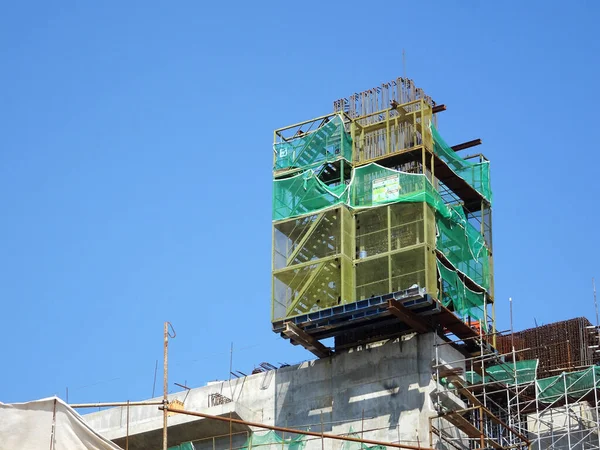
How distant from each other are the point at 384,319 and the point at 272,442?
6.47 meters

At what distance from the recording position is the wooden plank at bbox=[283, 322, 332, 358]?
56841 mm

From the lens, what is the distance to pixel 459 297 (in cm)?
5866

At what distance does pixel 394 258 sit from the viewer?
185 feet

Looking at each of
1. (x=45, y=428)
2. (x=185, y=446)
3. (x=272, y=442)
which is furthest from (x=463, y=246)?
(x=45, y=428)

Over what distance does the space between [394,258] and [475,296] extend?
5.51 m

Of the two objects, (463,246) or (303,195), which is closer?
(303,195)

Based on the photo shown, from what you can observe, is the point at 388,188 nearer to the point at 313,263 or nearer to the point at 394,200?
the point at 394,200

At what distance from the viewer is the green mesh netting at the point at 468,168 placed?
61.4m

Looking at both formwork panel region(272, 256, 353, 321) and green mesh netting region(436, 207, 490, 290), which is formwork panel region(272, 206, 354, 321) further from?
green mesh netting region(436, 207, 490, 290)

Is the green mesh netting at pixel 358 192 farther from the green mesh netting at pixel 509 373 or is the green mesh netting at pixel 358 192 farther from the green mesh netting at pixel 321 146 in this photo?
the green mesh netting at pixel 509 373

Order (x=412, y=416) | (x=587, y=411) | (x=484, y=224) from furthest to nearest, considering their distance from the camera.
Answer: (x=484, y=224) < (x=587, y=411) < (x=412, y=416)

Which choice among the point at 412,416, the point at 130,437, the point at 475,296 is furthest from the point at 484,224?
the point at 130,437

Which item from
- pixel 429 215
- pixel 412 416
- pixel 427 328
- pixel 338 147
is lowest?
pixel 412 416

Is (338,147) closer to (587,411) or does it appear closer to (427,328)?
(427,328)
